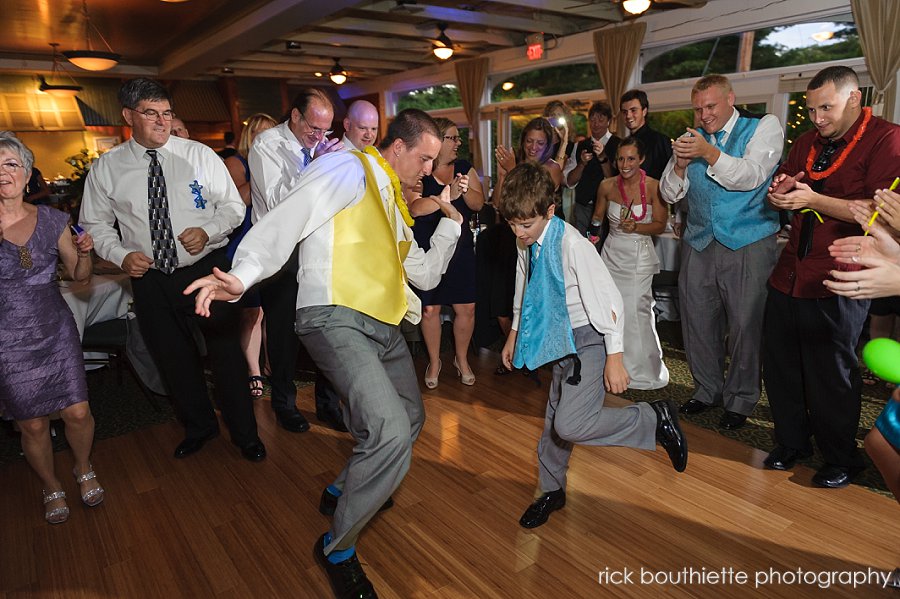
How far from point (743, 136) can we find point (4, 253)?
3.31 meters

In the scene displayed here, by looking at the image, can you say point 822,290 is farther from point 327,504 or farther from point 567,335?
point 327,504

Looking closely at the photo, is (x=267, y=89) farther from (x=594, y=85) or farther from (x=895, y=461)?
(x=895, y=461)

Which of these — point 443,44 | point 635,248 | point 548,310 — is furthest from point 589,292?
point 443,44

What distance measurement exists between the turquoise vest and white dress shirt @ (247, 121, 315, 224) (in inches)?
56.0

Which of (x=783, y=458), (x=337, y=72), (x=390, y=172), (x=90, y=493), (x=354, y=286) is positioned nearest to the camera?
(x=354, y=286)

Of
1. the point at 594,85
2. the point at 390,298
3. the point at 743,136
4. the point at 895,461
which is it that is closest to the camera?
the point at 895,461

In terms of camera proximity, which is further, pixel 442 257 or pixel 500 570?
pixel 442 257

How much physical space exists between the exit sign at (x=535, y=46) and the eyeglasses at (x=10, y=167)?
7149 mm

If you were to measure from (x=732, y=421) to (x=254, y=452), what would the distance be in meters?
2.52

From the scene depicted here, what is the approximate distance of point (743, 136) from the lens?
2.86m

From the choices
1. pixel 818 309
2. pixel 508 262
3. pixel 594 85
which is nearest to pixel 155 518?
pixel 508 262

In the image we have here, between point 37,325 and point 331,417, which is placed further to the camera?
point 331,417

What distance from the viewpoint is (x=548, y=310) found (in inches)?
86.4

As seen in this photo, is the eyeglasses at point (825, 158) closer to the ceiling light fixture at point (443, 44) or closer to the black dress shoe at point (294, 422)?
the black dress shoe at point (294, 422)
